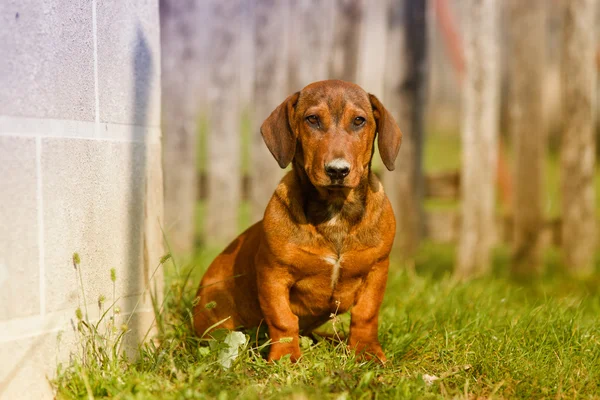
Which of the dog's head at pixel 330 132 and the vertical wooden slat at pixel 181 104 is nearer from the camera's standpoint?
the dog's head at pixel 330 132

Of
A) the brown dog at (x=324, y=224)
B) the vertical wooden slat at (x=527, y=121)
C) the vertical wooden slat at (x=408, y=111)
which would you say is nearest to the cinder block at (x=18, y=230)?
the brown dog at (x=324, y=224)

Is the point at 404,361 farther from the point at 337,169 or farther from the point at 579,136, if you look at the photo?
the point at 579,136

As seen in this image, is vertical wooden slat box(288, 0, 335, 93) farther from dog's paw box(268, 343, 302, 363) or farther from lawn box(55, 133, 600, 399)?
dog's paw box(268, 343, 302, 363)

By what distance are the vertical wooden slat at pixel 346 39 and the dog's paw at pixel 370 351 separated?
10.0 feet

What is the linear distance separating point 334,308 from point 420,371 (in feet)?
1.85

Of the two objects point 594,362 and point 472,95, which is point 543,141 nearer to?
point 472,95

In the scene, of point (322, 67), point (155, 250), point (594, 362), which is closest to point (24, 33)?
point (155, 250)

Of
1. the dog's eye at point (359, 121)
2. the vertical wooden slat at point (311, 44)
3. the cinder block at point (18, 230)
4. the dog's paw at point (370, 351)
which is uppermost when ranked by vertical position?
the vertical wooden slat at point (311, 44)

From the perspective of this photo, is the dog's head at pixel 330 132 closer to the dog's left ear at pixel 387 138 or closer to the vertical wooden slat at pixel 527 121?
the dog's left ear at pixel 387 138

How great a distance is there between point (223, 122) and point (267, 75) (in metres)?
0.70

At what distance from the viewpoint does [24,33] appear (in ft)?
8.82

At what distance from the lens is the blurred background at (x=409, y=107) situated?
5.56m

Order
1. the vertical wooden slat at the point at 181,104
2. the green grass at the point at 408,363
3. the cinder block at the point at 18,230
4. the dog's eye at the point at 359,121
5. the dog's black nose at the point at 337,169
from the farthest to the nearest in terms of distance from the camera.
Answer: the vertical wooden slat at the point at 181,104
the dog's eye at the point at 359,121
the dog's black nose at the point at 337,169
the green grass at the point at 408,363
the cinder block at the point at 18,230

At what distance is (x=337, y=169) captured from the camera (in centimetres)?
301
